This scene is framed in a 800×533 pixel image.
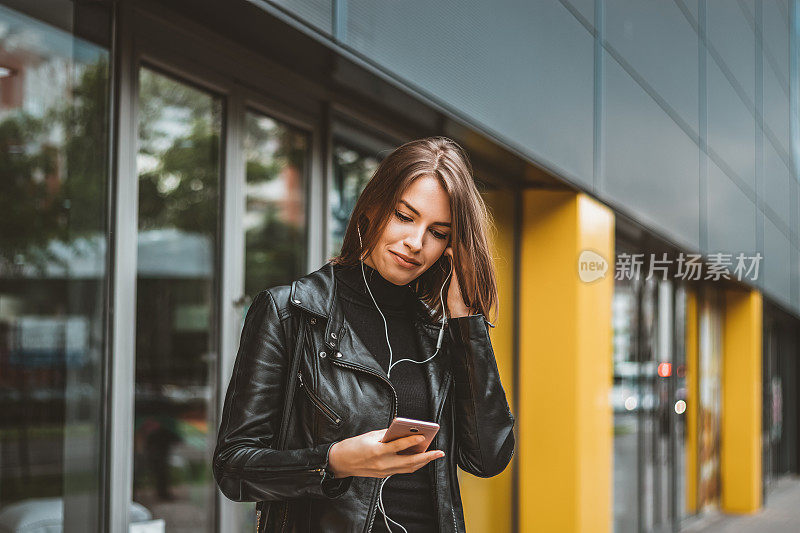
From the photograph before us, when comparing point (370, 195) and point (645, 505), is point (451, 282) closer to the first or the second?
point (370, 195)

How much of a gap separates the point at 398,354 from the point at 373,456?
0.34m

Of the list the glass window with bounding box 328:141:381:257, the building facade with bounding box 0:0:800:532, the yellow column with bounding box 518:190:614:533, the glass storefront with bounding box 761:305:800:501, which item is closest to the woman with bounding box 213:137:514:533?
the building facade with bounding box 0:0:800:532

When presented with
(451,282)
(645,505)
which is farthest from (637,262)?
(451,282)

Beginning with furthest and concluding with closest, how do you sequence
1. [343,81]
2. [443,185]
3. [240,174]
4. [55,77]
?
[55,77] → [343,81] → [240,174] → [443,185]

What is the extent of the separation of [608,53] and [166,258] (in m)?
4.33

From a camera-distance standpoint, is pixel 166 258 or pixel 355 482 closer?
pixel 355 482

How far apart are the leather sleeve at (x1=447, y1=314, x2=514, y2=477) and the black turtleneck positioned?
0.29ft

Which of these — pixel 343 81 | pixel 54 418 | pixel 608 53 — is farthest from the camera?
pixel 608 53

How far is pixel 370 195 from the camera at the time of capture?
1.98 m

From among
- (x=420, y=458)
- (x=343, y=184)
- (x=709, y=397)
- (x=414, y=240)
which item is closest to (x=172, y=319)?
(x=343, y=184)

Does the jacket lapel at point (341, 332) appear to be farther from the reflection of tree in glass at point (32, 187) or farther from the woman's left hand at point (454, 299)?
the reflection of tree in glass at point (32, 187)

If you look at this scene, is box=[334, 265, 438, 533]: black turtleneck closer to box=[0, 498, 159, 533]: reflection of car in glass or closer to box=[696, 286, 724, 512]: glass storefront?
box=[0, 498, 159, 533]: reflection of car in glass

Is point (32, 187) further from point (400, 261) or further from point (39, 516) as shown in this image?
point (400, 261)

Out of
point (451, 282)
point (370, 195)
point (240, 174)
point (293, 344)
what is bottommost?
point (293, 344)
